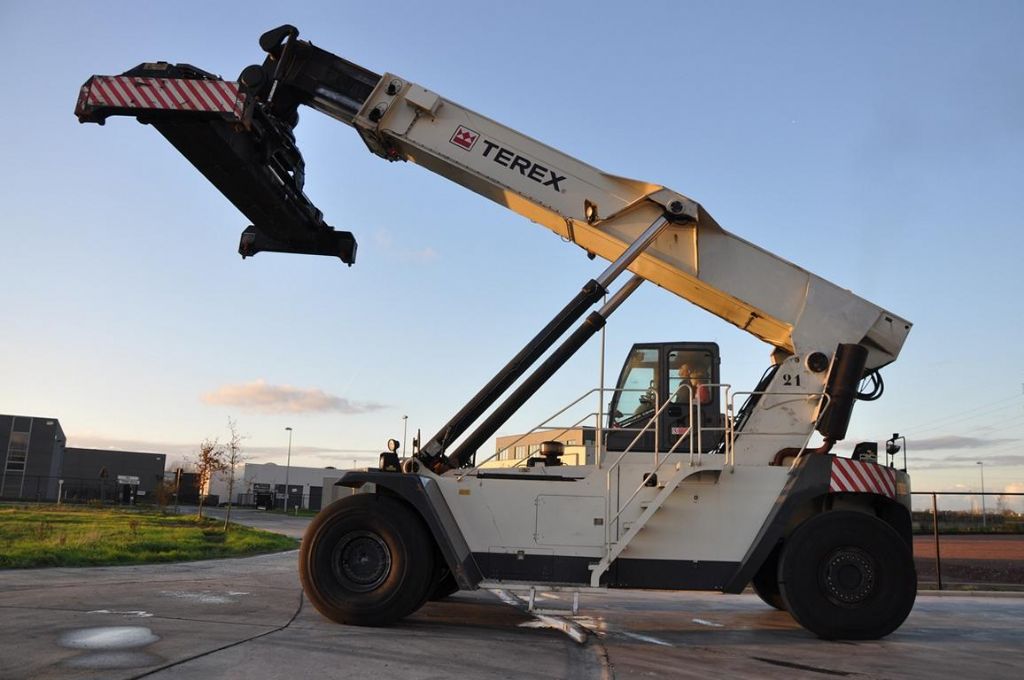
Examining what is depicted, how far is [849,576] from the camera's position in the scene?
8.09 metres

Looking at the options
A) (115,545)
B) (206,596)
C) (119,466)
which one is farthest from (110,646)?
(119,466)

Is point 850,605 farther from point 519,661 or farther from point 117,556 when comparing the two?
point 117,556

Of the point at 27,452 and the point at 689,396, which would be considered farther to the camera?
the point at 27,452

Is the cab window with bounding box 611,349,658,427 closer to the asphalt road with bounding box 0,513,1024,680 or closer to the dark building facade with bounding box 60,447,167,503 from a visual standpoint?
the asphalt road with bounding box 0,513,1024,680

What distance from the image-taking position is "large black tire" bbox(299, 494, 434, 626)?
317 inches

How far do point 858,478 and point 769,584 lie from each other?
2.41 metres

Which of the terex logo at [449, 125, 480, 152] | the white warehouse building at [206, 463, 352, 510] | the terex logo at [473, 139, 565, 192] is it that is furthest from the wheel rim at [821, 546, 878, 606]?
the white warehouse building at [206, 463, 352, 510]

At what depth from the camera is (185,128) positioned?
863 cm

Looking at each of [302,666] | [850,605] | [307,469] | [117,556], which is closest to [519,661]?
[302,666]

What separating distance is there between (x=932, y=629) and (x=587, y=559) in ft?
15.9

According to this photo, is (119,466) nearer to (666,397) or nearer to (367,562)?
(367,562)

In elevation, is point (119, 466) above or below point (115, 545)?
above

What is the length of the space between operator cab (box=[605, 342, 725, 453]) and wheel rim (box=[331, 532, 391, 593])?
2743mm

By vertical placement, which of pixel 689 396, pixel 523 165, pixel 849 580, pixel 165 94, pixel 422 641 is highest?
pixel 165 94
